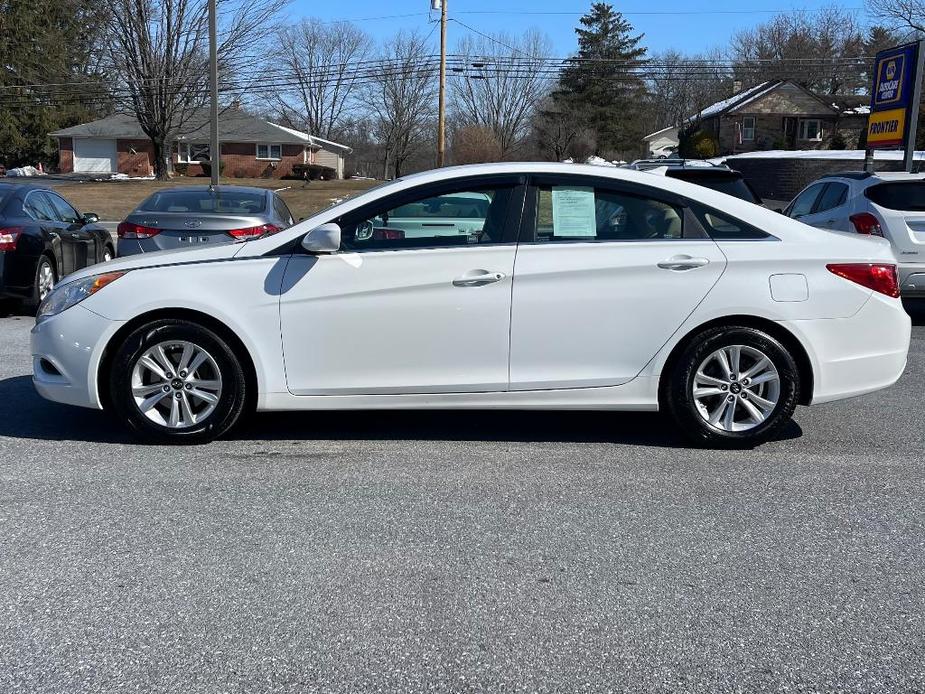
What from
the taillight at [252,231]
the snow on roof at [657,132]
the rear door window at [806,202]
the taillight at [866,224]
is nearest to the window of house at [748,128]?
the snow on roof at [657,132]

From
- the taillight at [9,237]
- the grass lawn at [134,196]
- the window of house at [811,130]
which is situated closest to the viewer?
the taillight at [9,237]

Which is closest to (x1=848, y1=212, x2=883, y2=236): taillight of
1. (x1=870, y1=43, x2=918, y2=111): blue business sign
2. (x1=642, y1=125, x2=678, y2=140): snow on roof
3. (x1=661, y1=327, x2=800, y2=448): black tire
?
(x1=661, y1=327, x2=800, y2=448): black tire

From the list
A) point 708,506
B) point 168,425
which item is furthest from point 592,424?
point 168,425

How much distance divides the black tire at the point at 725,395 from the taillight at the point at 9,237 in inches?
293

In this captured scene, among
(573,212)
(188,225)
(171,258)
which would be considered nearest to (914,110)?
(188,225)

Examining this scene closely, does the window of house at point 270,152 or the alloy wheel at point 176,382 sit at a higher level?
the window of house at point 270,152

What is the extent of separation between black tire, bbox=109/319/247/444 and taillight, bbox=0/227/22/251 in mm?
5263

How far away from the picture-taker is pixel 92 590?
3.58 m

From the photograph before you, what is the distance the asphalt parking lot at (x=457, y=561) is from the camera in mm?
3068

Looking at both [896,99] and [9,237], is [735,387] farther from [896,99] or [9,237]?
[896,99]

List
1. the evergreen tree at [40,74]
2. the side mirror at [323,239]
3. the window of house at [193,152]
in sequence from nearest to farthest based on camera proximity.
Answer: the side mirror at [323,239] → the evergreen tree at [40,74] → the window of house at [193,152]

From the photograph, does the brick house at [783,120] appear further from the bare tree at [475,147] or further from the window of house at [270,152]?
the window of house at [270,152]

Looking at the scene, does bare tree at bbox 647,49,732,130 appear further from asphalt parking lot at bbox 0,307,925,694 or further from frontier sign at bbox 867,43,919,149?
asphalt parking lot at bbox 0,307,925,694

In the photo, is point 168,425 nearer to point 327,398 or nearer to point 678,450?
point 327,398
